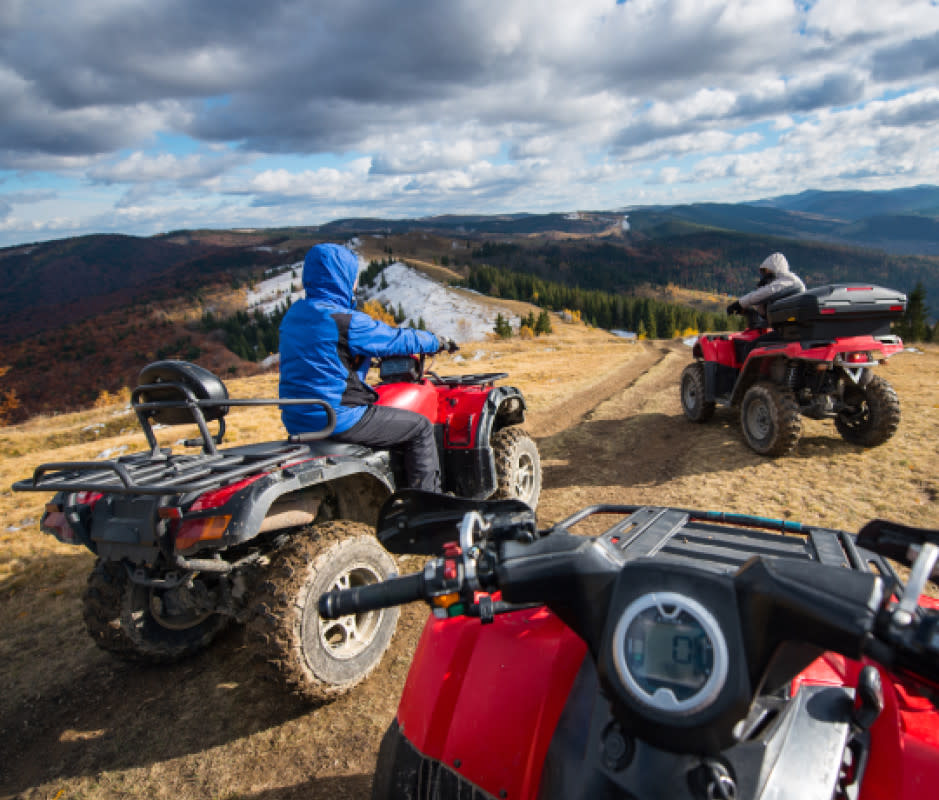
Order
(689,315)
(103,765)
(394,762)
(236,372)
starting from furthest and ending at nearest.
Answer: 1. (689,315)
2. (236,372)
3. (103,765)
4. (394,762)

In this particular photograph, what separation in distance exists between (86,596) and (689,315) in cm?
11143

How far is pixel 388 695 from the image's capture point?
3461mm

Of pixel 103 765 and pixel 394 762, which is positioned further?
pixel 103 765

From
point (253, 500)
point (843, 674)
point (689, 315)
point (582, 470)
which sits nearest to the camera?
point (843, 674)

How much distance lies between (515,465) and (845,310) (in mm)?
4537

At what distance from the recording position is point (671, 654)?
40.3 inches

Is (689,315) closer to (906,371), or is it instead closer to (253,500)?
(906,371)

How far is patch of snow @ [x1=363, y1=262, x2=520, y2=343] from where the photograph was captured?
10738 cm

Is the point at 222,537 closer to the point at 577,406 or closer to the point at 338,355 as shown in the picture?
the point at 338,355

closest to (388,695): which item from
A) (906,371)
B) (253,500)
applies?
(253,500)

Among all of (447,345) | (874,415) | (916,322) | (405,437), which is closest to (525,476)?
(447,345)

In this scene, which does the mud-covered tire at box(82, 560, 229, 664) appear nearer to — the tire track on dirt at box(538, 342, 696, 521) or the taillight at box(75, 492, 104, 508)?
the taillight at box(75, 492, 104, 508)

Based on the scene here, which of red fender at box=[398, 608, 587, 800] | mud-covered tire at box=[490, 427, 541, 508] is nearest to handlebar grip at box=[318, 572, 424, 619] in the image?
red fender at box=[398, 608, 587, 800]

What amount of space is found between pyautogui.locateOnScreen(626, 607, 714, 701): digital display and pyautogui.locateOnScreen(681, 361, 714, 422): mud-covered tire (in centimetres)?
895
